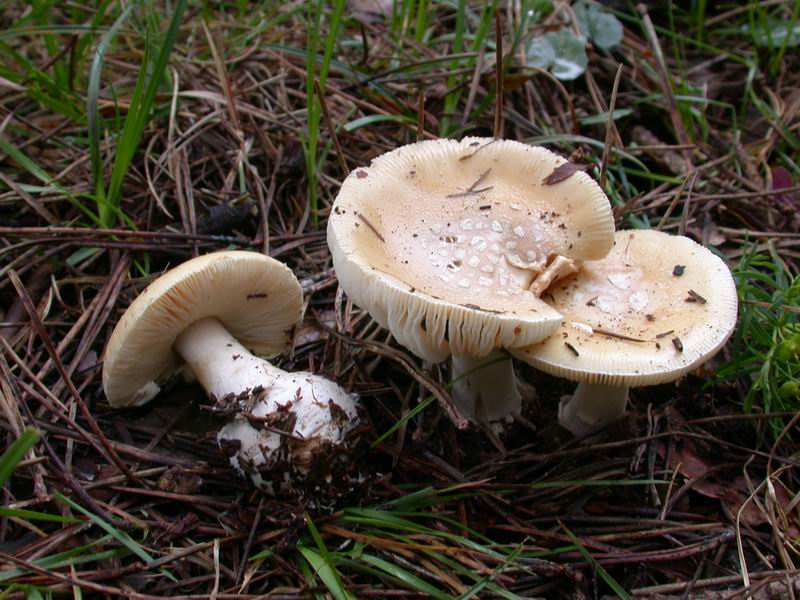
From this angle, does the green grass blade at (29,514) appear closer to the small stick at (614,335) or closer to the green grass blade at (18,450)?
the green grass blade at (18,450)

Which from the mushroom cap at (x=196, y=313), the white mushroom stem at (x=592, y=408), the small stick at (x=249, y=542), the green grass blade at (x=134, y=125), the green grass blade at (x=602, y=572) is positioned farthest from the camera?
the green grass blade at (x=134, y=125)

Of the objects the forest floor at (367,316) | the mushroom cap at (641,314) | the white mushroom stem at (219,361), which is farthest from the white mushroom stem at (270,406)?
the mushroom cap at (641,314)

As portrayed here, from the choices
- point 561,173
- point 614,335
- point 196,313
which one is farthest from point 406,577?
point 561,173

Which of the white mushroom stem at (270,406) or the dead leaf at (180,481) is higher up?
the white mushroom stem at (270,406)

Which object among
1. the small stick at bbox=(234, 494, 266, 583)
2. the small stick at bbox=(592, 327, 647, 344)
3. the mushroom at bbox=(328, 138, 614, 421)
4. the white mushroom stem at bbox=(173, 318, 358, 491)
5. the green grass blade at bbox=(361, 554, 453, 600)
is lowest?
the small stick at bbox=(234, 494, 266, 583)

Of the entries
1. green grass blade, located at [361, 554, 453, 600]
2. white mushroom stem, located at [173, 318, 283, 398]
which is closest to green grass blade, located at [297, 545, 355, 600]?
green grass blade, located at [361, 554, 453, 600]

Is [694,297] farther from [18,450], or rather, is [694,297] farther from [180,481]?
[18,450]

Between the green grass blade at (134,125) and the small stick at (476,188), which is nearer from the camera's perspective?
the small stick at (476,188)

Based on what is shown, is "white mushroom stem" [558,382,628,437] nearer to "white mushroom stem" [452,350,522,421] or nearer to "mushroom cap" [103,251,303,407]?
"white mushroom stem" [452,350,522,421]

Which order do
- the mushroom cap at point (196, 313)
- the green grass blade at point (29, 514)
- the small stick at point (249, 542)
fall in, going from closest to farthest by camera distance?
the green grass blade at point (29, 514) < the small stick at point (249, 542) < the mushroom cap at point (196, 313)
